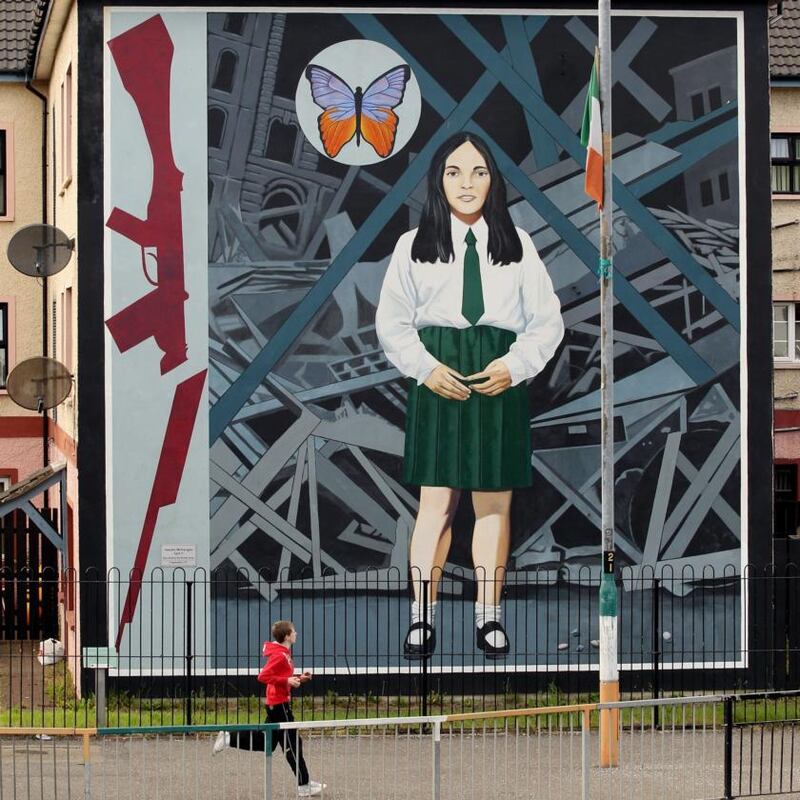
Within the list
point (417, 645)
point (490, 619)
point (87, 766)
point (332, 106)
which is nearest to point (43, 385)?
point (332, 106)

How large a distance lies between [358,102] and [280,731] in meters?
9.45

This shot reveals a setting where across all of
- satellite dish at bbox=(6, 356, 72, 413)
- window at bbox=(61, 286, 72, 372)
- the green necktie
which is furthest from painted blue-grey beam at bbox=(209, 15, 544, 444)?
window at bbox=(61, 286, 72, 372)

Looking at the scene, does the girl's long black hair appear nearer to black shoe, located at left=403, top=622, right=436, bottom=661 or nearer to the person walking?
black shoe, located at left=403, top=622, right=436, bottom=661

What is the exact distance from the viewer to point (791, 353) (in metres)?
31.3

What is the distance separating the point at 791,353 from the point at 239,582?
15302 mm

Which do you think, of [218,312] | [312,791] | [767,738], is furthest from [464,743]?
[218,312]

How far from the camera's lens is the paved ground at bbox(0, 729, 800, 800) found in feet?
43.0

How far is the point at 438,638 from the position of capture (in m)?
20.2

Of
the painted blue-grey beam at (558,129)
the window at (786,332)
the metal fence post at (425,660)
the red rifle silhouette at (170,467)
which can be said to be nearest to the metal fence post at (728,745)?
the metal fence post at (425,660)

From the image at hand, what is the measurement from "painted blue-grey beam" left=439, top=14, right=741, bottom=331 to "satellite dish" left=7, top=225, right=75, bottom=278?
5.87 metres

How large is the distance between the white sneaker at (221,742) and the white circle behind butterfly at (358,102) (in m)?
8.97

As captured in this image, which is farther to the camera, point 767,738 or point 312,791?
point 767,738

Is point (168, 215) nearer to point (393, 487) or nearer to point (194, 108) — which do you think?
point (194, 108)

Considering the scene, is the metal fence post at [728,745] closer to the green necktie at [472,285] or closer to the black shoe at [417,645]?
the black shoe at [417,645]
